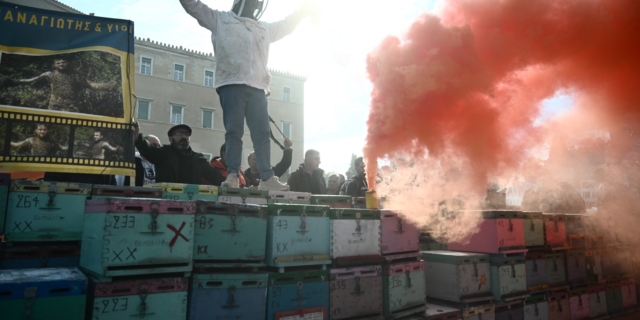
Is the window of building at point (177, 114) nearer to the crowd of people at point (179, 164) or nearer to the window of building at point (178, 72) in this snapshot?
the window of building at point (178, 72)

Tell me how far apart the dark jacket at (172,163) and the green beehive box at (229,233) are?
2688 millimetres

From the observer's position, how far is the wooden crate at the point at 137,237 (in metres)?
3.01

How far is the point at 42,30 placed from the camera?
4.87 m

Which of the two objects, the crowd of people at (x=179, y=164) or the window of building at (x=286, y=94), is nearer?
the crowd of people at (x=179, y=164)

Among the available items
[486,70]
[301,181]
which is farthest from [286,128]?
[486,70]

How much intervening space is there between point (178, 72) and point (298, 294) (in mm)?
31450

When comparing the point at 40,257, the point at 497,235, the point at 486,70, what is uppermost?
the point at 486,70

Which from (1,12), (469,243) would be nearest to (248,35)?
(1,12)

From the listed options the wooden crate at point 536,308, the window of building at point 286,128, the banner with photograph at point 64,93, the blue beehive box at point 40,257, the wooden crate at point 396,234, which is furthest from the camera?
the window of building at point 286,128

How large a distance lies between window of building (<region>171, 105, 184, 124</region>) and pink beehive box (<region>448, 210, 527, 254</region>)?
28.3m

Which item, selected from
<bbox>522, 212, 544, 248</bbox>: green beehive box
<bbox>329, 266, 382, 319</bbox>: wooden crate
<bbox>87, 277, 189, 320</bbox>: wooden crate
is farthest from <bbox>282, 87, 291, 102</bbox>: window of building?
<bbox>87, 277, 189, 320</bbox>: wooden crate

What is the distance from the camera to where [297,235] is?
4086 mm

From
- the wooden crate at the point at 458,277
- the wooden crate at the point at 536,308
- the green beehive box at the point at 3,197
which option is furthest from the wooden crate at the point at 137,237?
the wooden crate at the point at 536,308

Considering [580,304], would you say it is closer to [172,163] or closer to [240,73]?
[240,73]
